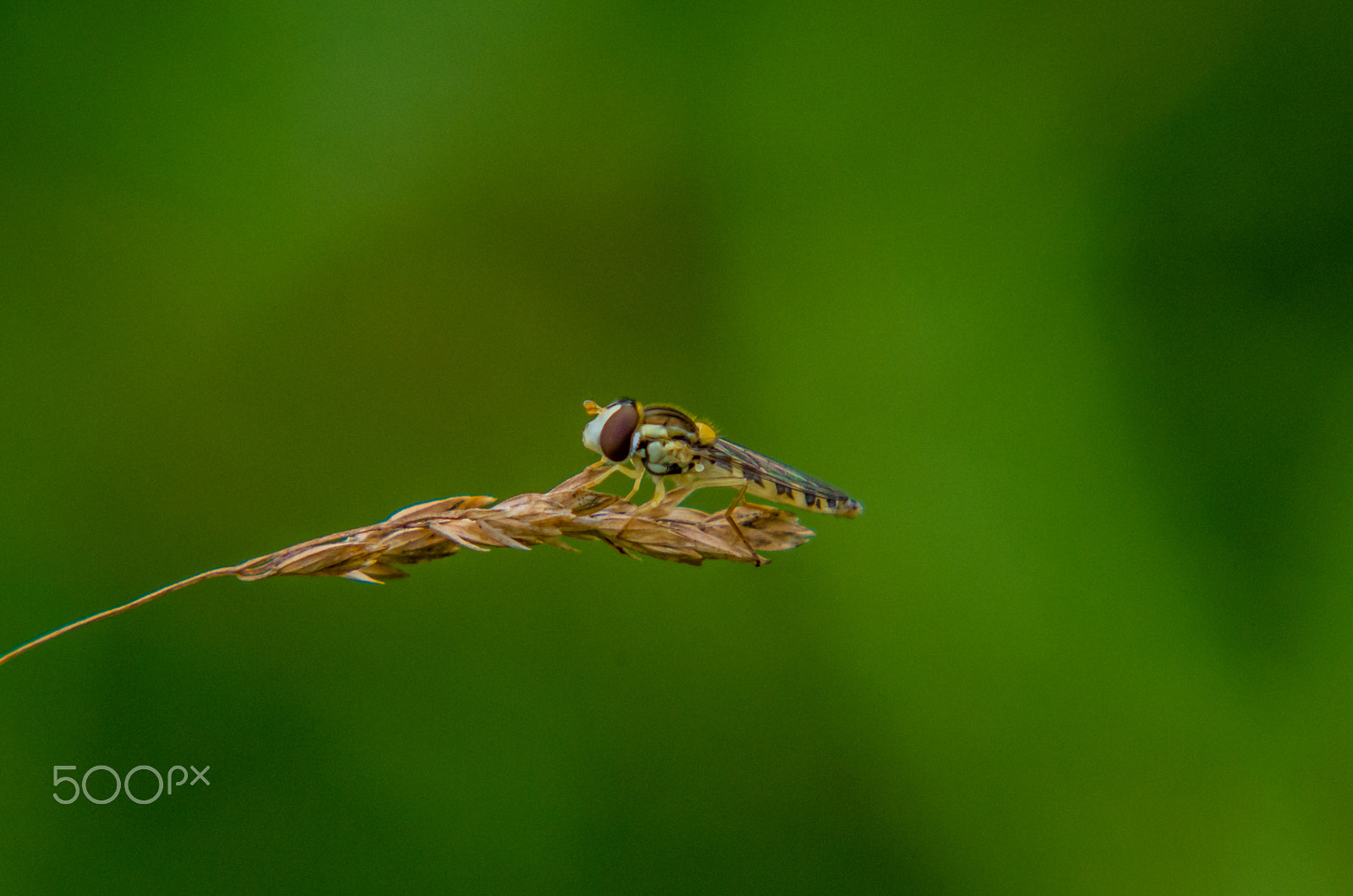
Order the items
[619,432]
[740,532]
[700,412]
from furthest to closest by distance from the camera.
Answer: [700,412]
[619,432]
[740,532]

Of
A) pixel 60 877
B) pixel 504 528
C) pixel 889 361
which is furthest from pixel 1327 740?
pixel 60 877

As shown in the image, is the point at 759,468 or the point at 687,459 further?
the point at 759,468

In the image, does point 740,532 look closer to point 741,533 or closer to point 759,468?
point 741,533

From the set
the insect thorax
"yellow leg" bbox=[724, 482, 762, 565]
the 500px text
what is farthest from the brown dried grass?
the 500px text

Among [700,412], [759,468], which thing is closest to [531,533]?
[759,468]

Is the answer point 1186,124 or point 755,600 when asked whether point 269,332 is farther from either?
point 1186,124

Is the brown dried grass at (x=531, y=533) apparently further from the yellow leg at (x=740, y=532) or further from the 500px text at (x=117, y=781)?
the 500px text at (x=117, y=781)
